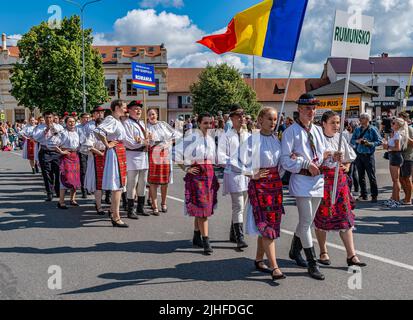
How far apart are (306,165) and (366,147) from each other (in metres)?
5.78

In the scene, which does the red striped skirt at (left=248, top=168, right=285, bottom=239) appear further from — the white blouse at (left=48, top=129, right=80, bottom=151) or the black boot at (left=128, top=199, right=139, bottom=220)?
the white blouse at (left=48, top=129, right=80, bottom=151)

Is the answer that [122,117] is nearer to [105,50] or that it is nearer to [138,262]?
[138,262]

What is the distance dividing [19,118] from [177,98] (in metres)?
22.5

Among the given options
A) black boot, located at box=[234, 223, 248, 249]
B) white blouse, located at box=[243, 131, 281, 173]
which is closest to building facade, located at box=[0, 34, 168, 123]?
black boot, located at box=[234, 223, 248, 249]

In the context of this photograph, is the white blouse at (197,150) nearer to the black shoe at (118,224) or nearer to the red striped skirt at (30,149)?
the black shoe at (118,224)

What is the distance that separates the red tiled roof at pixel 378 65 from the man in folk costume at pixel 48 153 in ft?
211

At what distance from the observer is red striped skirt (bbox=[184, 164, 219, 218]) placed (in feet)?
20.2

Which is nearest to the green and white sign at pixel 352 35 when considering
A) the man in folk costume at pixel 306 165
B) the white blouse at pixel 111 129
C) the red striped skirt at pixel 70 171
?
the man in folk costume at pixel 306 165

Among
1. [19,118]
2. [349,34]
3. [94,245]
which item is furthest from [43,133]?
[19,118]

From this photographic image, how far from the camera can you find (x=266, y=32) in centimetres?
700

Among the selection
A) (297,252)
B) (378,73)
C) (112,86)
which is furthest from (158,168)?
(378,73)

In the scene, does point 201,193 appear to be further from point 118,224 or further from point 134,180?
point 134,180

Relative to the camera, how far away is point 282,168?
5.34 metres

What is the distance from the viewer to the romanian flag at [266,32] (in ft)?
22.1
